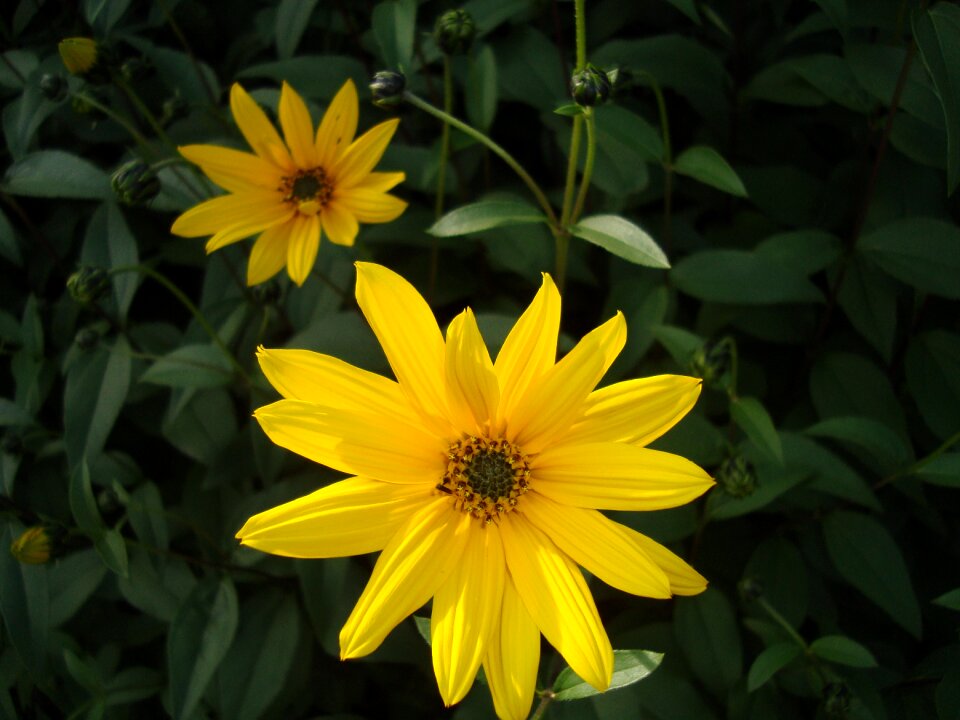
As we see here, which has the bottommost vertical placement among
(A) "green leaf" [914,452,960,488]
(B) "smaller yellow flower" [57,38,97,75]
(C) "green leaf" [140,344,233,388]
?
(A) "green leaf" [914,452,960,488]

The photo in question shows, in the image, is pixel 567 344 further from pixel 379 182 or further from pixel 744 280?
pixel 379 182

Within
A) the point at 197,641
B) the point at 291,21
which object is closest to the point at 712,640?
the point at 197,641

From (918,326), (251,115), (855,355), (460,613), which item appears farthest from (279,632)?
(918,326)

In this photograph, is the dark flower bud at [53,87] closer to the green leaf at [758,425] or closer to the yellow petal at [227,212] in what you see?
the yellow petal at [227,212]

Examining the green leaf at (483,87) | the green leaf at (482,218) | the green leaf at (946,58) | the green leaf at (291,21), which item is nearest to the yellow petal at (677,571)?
the green leaf at (482,218)

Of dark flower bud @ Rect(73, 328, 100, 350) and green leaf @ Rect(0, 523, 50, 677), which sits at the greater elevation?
dark flower bud @ Rect(73, 328, 100, 350)

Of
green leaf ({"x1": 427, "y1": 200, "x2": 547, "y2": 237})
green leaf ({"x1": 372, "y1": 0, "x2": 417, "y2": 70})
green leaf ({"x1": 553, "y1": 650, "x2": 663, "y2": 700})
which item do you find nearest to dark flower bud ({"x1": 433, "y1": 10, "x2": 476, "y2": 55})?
green leaf ({"x1": 372, "y1": 0, "x2": 417, "y2": 70})

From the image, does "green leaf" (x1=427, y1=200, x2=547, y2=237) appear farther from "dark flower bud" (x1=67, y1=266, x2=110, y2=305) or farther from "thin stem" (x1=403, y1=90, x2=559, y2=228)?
"dark flower bud" (x1=67, y1=266, x2=110, y2=305)
